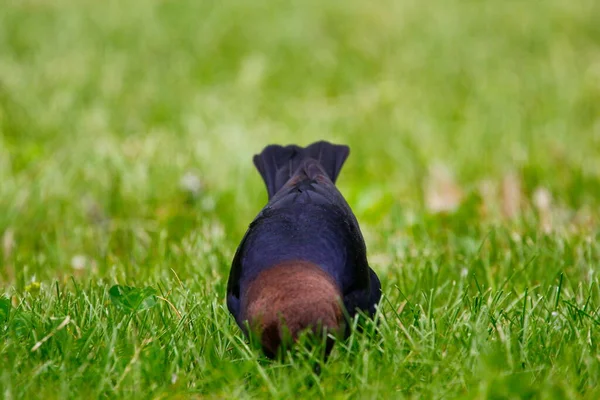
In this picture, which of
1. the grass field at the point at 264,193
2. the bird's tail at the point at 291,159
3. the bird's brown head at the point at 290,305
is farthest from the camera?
the bird's tail at the point at 291,159

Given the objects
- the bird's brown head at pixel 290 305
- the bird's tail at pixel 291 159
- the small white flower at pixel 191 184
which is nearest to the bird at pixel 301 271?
the bird's brown head at pixel 290 305

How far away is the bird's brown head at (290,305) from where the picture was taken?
266cm

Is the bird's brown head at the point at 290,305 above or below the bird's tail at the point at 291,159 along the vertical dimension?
below

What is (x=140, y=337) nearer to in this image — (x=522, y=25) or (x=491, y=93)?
(x=491, y=93)

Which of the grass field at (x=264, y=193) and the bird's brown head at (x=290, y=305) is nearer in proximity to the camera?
the bird's brown head at (x=290, y=305)

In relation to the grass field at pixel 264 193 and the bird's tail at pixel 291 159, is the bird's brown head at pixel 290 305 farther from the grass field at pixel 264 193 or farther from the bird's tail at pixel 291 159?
the bird's tail at pixel 291 159

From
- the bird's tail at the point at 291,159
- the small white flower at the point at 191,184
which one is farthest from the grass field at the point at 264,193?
the bird's tail at the point at 291,159

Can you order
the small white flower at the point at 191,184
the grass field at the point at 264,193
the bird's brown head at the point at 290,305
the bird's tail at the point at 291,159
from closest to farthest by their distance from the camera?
1. the bird's brown head at the point at 290,305
2. the grass field at the point at 264,193
3. the bird's tail at the point at 291,159
4. the small white flower at the point at 191,184

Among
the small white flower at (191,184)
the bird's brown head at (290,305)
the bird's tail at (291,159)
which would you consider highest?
the bird's tail at (291,159)

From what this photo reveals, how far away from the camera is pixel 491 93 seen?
6.95m

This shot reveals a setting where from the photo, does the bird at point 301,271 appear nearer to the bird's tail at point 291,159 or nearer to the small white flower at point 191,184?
the bird's tail at point 291,159

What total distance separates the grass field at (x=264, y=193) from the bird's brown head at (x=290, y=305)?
0.26 feet

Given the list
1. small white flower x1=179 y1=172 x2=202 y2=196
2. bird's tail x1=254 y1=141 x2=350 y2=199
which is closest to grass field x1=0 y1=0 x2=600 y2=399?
small white flower x1=179 y1=172 x2=202 y2=196

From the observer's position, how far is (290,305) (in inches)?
105
